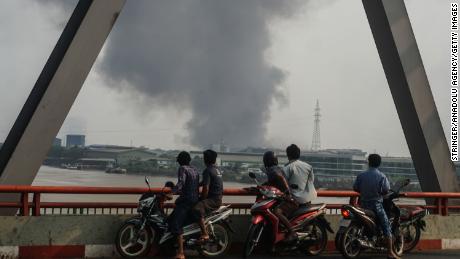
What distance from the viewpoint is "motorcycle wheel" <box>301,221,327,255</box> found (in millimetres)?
9565

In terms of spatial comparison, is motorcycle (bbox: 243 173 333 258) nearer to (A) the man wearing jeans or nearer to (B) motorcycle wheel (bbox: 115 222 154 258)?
(A) the man wearing jeans

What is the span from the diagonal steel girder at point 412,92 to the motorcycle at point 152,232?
538cm

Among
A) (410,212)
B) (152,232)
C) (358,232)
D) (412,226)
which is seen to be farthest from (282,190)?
(412,226)

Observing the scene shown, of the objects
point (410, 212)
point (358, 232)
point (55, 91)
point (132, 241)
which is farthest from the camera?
point (410, 212)

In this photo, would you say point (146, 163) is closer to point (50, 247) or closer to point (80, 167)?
point (80, 167)

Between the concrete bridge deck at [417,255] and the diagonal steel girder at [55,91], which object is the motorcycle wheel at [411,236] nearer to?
the concrete bridge deck at [417,255]

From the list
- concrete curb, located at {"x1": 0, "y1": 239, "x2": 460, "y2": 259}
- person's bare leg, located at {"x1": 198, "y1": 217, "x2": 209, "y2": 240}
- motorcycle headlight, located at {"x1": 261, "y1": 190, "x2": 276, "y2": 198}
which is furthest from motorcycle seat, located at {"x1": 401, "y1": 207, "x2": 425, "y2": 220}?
concrete curb, located at {"x1": 0, "y1": 239, "x2": 460, "y2": 259}

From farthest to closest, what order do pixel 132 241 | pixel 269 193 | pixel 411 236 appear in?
pixel 411 236 < pixel 269 193 < pixel 132 241

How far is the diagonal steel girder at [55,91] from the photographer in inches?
379

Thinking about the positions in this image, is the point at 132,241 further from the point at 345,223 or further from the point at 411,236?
the point at 411,236

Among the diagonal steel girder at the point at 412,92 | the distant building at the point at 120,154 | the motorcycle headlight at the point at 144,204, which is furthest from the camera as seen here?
the distant building at the point at 120,154

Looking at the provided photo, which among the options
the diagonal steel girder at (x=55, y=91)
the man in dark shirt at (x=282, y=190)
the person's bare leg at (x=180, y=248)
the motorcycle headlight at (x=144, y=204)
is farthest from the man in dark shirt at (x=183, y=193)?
the diagonal steel girder at (x=55, y=91)

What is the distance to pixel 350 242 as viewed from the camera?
30.5 feet

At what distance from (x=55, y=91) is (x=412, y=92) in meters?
6.77
